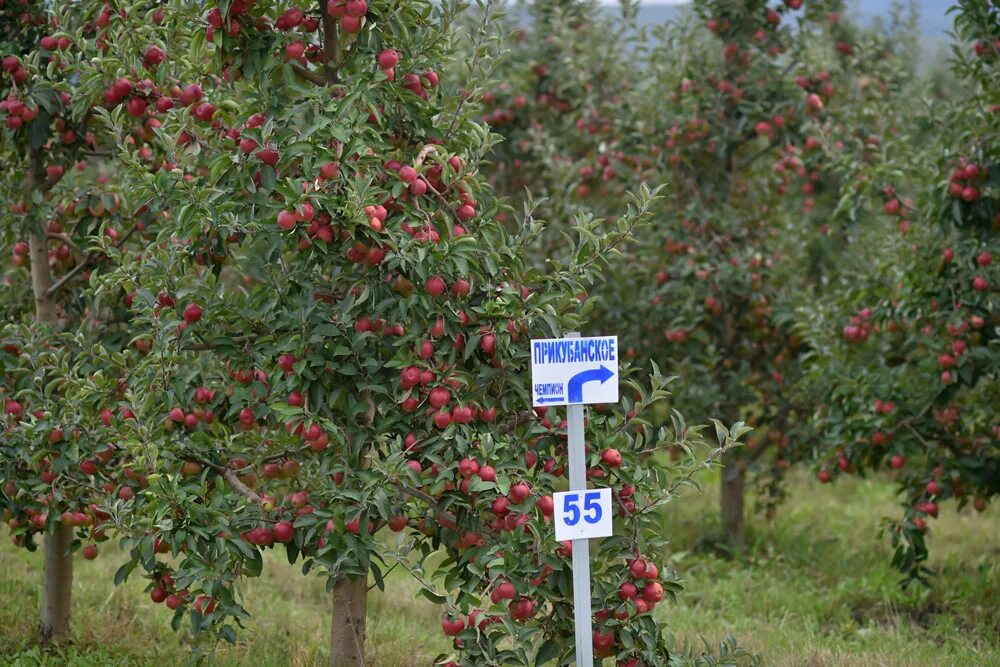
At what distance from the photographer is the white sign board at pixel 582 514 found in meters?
3.04

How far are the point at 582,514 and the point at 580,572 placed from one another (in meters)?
0.17

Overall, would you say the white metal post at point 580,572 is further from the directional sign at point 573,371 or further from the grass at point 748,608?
the grass at point 748,608

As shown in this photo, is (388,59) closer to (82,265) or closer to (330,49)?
(330,49)

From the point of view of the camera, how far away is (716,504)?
8.09m

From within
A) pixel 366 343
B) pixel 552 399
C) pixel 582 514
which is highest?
pixel 366 343

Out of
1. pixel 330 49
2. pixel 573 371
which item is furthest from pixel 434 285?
pixel 330 49

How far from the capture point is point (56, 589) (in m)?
4.43

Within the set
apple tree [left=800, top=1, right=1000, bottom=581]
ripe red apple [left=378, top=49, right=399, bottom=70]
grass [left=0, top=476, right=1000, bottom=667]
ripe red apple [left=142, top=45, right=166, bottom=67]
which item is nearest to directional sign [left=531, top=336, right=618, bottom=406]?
ripe red apple [left=378, top=49, right=399, bottom=70]

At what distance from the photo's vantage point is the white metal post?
3.09m

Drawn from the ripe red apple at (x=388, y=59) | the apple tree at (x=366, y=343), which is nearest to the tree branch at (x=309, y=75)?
the apple tree at (x=366, y=343)

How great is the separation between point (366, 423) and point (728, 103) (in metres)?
3.82

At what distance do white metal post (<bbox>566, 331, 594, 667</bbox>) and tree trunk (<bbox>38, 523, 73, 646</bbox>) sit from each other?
238cm

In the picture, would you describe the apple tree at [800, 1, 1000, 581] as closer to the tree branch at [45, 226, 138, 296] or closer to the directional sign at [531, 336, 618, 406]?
the directional sign at [531, 336, 618, 406]

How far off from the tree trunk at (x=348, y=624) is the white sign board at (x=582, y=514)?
0.99 meters
